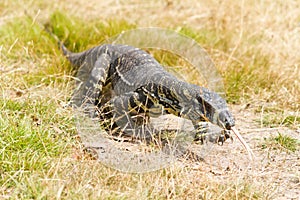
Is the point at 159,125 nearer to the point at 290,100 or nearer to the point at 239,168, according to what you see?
the point at 239,168

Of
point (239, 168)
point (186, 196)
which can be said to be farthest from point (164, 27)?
point (186, 196)

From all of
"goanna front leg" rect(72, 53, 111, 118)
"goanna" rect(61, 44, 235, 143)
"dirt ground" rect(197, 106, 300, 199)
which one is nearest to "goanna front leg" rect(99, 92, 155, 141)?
"goanna" rect(61, 44, 235, 143)

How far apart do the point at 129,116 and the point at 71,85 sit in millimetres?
1157

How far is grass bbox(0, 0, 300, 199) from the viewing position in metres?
3.99

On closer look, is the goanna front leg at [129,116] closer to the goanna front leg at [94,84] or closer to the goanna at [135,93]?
the goanna at [135,93]

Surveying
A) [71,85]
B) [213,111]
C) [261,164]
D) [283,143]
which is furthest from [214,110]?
[71,85]

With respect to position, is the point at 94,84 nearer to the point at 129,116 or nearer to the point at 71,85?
the point at 71,85

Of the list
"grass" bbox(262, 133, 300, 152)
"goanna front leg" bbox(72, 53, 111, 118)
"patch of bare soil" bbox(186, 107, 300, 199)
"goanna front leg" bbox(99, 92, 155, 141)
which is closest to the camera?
"patch of bare soil" bbox(186, 107, 300, 199)

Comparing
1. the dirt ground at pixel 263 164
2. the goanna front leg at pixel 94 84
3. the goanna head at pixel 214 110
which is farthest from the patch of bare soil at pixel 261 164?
the goanna front leg at pixel 94 84

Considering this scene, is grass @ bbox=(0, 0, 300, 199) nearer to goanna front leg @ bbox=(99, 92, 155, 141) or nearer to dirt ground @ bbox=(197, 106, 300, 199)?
dirt ground @ bbox=(197, 106, 300, 199)

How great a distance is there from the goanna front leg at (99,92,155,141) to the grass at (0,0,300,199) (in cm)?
52

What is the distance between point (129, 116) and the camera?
17.4 feet

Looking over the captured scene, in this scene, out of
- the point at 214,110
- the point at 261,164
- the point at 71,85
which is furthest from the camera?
the point at 71,85

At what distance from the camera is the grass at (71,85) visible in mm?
3994
